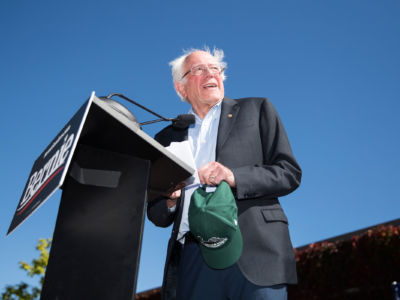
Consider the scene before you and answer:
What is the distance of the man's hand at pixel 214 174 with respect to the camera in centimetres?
210

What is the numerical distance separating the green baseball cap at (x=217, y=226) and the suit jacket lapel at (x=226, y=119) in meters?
0.52

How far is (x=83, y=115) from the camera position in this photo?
1437 mm

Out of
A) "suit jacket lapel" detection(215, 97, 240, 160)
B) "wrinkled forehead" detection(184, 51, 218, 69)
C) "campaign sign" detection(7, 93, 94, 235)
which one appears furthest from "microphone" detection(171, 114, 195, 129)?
"wrinkled forehead" detection(184, 51, 218, 69)

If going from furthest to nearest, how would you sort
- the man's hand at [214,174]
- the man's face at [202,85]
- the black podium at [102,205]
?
the man's face at [202,85] < the man's hand at [214,174] < the black podium at [102,205]

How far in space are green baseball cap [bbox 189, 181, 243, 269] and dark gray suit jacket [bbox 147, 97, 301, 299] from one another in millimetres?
126

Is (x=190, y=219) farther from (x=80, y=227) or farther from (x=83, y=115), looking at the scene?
(x=83, y=115)

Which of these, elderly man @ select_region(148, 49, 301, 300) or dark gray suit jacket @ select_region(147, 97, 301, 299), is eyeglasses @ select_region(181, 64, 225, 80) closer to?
elderly man @ select_region(148, 49, 301, 300)

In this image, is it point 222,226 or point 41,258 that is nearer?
point 222,226

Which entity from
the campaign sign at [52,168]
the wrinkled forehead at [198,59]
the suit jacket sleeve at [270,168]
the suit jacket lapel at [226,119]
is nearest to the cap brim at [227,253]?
the suit jacket sleeve at [270,168]

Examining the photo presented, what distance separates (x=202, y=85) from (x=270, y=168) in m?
1.13

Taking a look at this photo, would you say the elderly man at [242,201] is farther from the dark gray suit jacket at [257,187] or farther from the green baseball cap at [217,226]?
the green baseball cap at [217,226]

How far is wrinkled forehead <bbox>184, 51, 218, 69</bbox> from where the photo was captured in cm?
332

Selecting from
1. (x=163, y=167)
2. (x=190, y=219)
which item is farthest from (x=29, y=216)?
(x=190, y=219)

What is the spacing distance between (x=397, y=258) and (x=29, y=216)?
607 cm
